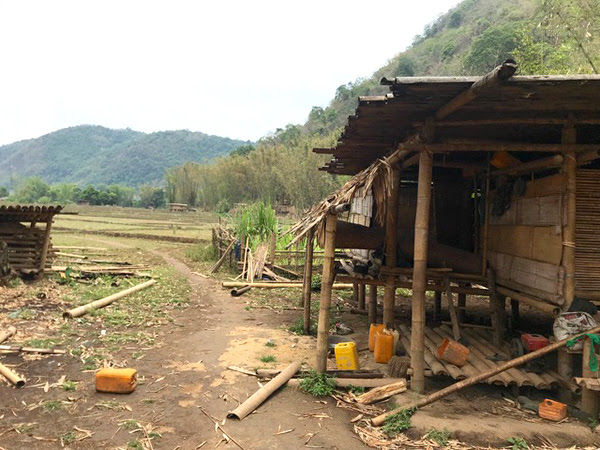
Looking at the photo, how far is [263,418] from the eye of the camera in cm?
484

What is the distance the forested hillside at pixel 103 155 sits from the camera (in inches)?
5507

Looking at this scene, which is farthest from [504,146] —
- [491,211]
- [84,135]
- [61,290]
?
[84,135]

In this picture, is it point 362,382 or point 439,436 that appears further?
point 362,382

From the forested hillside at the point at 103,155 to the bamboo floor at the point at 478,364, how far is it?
13083cm

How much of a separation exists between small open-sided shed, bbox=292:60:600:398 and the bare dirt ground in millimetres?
771

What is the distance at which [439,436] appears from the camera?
A: 14.3 feet


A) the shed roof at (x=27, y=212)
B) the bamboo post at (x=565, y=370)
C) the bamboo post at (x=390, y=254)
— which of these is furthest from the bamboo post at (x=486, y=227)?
the shed roof at (x=27, y=212)

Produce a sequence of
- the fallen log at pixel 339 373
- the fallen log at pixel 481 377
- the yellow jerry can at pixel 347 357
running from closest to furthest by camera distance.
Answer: the fallen log at pixel 481 377 < the fallen log at pixel 339 373 < the yellow jerry can at pixel 347 357

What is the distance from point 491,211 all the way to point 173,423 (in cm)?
576

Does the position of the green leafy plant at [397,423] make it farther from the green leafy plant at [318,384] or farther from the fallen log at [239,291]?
the fallen log at [239,291]

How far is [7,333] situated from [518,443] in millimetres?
7557

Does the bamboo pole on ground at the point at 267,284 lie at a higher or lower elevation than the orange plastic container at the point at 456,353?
lower

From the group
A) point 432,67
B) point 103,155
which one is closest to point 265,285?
point 432,67

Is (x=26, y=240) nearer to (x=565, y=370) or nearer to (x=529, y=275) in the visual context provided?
(x=529, y=275)
